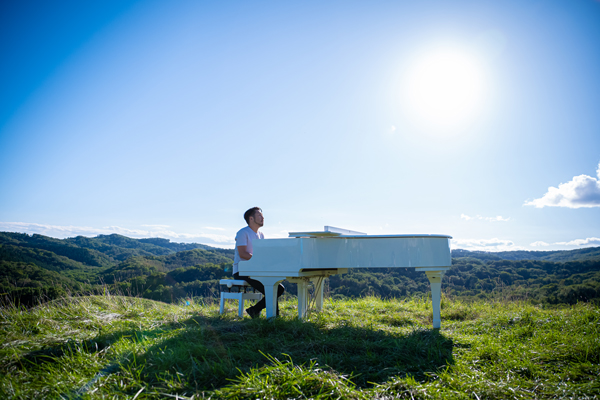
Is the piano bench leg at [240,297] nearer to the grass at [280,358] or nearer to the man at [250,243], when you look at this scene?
the man at [250,243]

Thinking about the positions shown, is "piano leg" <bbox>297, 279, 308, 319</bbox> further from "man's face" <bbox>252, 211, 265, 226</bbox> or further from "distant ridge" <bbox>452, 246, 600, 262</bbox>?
"distant ridge" <bbox>452, 246, 600, 262</bbox>

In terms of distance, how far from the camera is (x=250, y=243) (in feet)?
14.0

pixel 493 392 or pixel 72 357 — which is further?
pixel 72 357

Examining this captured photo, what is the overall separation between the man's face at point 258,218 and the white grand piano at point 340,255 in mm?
542

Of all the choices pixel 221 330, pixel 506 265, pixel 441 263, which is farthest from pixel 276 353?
pixel 506 265

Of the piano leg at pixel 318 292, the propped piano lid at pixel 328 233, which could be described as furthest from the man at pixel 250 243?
the piano leg at pixel 318 292

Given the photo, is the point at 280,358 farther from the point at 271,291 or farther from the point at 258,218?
the point at 258,218

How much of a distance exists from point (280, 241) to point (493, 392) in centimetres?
238

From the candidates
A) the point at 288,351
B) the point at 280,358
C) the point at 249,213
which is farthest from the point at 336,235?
the point at 280,358

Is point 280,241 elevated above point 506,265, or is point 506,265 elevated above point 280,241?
point 280,241

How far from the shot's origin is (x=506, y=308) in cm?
514

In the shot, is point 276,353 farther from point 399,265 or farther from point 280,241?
point 399,265

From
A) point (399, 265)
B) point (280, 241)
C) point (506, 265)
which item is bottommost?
point (506, 265)

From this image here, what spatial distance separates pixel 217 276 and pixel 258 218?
14.2m
